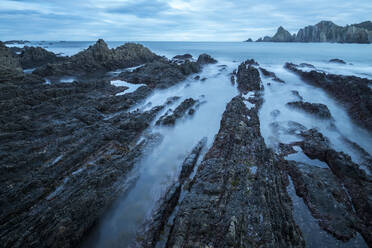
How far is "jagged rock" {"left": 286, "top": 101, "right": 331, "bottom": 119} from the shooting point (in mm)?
16759

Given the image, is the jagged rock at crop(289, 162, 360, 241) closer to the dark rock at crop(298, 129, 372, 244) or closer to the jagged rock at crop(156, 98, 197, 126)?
the dark rock at crop(298, 129, 372, 244)

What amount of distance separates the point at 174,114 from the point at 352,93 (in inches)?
825

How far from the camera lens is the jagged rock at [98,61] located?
29622mm

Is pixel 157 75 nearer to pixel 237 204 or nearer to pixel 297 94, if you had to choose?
pixel 297 94

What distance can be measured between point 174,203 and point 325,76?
32389 millimetres

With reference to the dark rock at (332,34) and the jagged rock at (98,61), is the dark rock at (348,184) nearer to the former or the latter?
the jagged rock at (98,61)

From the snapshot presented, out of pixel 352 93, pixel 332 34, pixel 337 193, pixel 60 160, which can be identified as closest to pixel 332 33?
pixel 332 34

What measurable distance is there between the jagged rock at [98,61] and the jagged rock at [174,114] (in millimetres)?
23866

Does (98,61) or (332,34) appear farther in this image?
(332,34)

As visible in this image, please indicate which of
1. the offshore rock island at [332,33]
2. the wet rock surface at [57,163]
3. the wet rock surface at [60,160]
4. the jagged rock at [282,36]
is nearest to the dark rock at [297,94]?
the wet rock surface at [60,160]

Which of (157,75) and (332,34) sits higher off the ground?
(332,34)

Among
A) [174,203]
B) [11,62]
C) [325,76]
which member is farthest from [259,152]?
[11,62]

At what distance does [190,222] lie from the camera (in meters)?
6.46

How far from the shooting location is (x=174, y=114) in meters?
17.2
